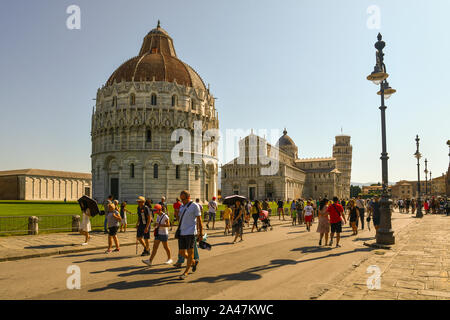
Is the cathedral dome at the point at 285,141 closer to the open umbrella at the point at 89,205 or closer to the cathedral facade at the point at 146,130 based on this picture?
the cathedral facade at the point at 146,130

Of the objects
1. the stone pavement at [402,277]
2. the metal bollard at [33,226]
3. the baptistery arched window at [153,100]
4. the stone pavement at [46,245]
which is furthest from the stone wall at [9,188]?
the stone pavement at [402,277]

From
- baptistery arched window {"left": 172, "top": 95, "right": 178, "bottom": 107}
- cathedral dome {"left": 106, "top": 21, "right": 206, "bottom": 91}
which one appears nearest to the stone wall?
cathedral dome {"left": 106, "top": 21, "right": 206, "bottom": 91}

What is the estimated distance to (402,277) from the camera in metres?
8.10

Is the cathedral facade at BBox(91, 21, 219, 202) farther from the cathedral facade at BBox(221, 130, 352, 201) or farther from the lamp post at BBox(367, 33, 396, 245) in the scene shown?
the cathedral facade at BBox(221, 130, 352, 201)

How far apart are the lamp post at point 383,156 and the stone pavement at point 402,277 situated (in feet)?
3.84

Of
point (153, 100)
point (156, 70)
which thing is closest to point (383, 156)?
point (153, 100)

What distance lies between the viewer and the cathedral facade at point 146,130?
5194 centimetres

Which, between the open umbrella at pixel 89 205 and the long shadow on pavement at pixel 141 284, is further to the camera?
the open umbrella at pixel 89 205

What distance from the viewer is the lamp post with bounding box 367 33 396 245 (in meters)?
13.7

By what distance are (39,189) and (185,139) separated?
4553 centimetres

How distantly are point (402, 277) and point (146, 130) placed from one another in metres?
47.4

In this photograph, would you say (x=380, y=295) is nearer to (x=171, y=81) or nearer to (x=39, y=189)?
(x=171, y=81)
